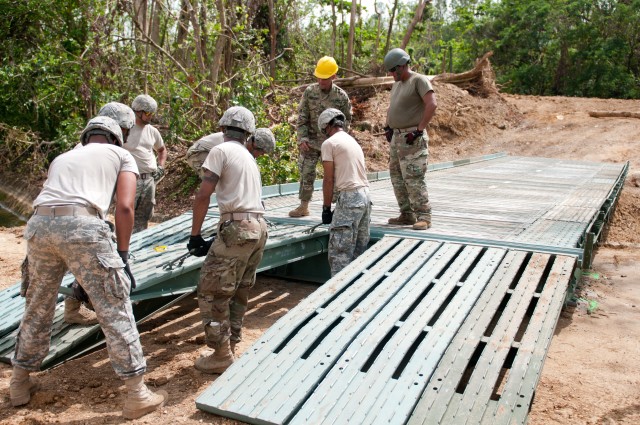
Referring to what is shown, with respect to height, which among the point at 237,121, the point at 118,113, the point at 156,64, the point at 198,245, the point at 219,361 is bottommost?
the point at 219,361

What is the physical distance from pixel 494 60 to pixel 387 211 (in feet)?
79.5

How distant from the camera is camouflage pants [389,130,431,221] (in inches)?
218

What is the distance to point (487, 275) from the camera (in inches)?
172

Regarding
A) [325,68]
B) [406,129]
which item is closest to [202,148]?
[325,68]

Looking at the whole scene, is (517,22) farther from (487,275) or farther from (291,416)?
(291,416)

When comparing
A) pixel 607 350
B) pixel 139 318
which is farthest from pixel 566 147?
pixel 139 318

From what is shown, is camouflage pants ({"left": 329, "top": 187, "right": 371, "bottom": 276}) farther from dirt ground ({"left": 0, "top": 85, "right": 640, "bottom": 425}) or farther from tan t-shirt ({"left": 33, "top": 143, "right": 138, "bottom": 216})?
tan t-shirt ({"left": 33, "top": 143, "right": 138, "bottom": 216})

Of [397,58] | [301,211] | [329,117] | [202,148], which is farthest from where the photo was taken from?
[301,211]

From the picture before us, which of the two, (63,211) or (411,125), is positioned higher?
(411,125)

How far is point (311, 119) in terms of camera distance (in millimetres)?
6199

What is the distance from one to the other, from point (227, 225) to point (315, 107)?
8.82ft

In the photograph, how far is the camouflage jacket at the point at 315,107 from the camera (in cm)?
605

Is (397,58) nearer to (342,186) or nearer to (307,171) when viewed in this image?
(342,186)

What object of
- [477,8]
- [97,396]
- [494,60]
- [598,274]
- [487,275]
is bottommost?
[598,274]
